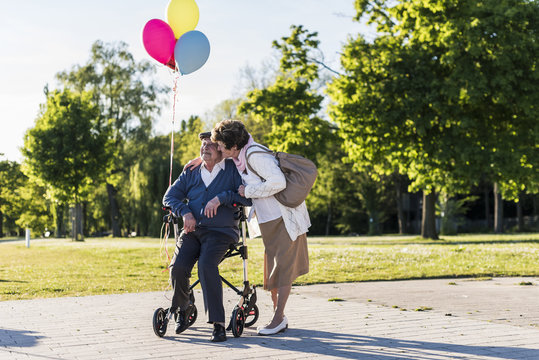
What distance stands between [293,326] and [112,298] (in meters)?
3.20

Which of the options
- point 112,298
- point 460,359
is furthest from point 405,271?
point 460,359

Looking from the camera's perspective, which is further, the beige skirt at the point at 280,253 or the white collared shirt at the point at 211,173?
the white collared shirt at the point at 211,173

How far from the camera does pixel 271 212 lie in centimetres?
573

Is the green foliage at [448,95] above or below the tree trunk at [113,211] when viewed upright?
above

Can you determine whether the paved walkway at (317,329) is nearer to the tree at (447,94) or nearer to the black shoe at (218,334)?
the black shoe at (218,334)

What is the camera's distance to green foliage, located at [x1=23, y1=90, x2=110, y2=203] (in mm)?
35594

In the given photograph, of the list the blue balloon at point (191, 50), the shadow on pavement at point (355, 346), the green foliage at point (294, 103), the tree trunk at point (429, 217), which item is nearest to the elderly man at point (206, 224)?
the shadow on pavement at point (355, 346)

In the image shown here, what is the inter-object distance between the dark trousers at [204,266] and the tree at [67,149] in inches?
1244

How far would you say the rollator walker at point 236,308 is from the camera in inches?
212

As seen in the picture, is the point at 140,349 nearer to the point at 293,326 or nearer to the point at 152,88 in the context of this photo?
the point at 293,326

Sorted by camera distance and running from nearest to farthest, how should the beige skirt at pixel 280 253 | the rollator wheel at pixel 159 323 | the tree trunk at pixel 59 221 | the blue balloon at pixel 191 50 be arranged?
1. the rollator wheel at pixel 159 323
2. the beige skirt at pixel 280 253
3. the blue balloon at pixel 191 50
4. the tree trunk at pixel 59 221

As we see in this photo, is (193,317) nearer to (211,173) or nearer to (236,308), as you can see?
(236,308)

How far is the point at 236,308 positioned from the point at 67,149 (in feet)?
106

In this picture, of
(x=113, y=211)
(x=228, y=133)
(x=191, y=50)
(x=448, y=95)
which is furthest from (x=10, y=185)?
(x=228, y=133)
